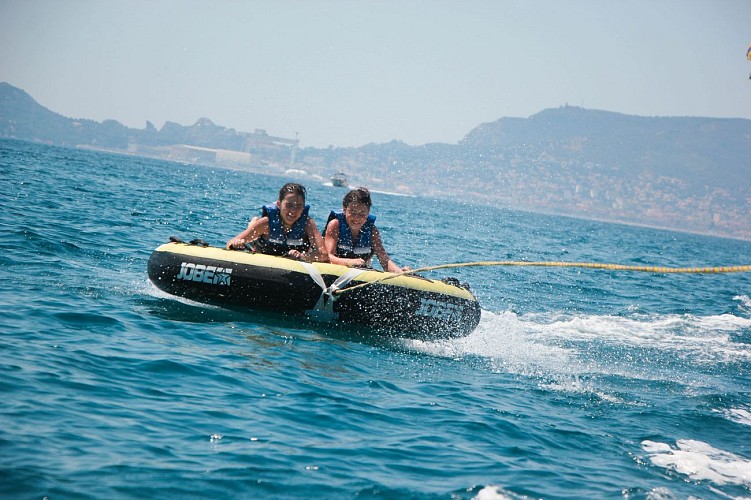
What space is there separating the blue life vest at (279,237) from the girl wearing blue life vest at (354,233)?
1.03ft

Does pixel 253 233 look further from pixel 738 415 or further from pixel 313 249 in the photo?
pixel 738 415

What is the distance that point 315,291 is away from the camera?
8.16 meters

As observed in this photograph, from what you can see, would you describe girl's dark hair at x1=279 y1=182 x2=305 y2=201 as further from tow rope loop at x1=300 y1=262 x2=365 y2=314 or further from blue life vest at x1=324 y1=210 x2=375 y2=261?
tow rope loop at x1=300 y1=262 x2=365 y2=314

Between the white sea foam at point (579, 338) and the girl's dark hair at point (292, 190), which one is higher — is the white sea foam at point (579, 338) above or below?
below

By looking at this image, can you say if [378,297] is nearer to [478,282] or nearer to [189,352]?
[189,352]

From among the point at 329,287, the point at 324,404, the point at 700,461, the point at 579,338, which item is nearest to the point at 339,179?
the point at 579,338

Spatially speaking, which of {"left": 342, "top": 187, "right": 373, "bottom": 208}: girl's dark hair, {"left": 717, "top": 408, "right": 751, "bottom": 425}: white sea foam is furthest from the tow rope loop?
{"left": 717, "top": 408, "right": 751, "bottom": 425}: white sea foam

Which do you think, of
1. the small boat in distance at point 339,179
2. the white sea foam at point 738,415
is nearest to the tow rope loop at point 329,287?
the white sea foam at point 738,415

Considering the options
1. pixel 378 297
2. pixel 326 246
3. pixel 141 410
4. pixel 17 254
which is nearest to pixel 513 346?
pixel 378 297

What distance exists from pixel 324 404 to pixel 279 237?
374 cm

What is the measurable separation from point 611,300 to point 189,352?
11593mm

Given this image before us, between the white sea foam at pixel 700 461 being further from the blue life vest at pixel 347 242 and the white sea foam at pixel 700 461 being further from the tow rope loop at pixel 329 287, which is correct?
the blue life vest at pixel 347 242

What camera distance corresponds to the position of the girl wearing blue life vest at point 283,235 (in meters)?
8.85

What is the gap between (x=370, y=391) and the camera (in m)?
6.12
